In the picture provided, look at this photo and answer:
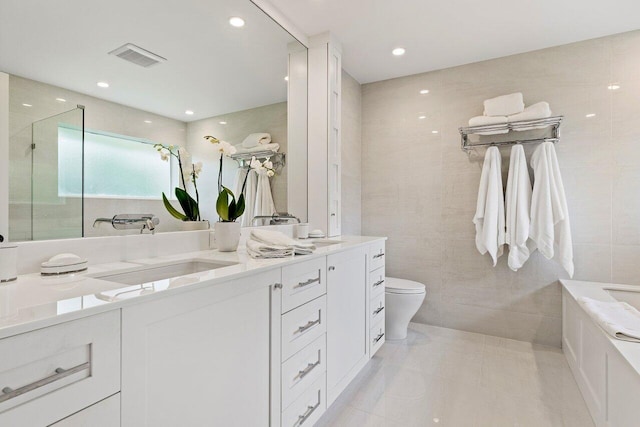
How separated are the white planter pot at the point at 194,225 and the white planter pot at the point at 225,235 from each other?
11 centimetres

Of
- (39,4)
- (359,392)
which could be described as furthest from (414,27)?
(359,392)

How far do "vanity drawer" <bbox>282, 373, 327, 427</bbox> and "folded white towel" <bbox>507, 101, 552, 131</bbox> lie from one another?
229 cm

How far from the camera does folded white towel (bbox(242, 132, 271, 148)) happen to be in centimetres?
192

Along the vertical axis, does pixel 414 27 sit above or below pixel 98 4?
above

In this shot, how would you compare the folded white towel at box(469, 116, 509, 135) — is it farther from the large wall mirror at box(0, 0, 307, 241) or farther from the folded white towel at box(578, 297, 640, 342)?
the large wall mirror at box(0, 0, 307, 241)

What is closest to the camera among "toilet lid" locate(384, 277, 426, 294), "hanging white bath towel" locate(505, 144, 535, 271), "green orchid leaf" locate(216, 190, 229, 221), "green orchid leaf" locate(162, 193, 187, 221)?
"green orchid leaf" locate(162, 193, 187, 221)

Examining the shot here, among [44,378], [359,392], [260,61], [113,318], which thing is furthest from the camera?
[260,61]

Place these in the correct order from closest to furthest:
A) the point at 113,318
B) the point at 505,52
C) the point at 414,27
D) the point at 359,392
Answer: the point at 113,318 → the point at 359,392 → the point at 414,27 → the point at 505,52

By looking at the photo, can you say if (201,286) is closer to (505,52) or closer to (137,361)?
(137,361)

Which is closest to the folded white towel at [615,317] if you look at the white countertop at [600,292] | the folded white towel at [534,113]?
the white countertop at [600,292]

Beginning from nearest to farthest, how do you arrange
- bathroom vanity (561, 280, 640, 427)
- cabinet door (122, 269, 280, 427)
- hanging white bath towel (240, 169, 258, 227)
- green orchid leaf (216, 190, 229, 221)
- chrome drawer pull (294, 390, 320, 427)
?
1. cabinet door (122, 269, 280, 427)
2. bathroom vanity (561, 280, 640, 427)
3. chrome drawer pull (294, 390, 320, 427)
4. green orchid leaf (216, 190, 229, 221)
5. hanging white bath towel (240, 169, 258, 227)

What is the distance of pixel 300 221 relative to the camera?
7.96ft

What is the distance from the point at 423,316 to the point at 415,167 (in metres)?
1.40

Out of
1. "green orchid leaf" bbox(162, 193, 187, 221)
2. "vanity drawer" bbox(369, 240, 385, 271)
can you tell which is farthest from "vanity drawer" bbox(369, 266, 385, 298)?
"green orchid leaf" bbox(162, 193, 187, 221)
